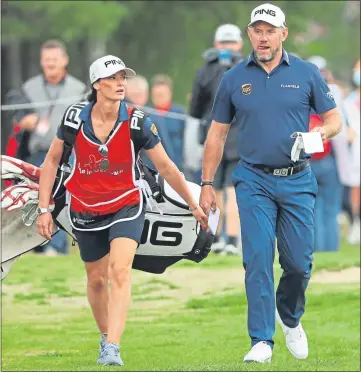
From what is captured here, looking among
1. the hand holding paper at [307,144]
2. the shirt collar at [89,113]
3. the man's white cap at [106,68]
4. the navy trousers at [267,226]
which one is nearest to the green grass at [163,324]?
the navy trousers at [267,226]

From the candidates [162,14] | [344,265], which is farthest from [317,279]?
[162,14]

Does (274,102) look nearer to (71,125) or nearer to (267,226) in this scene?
(267,226)

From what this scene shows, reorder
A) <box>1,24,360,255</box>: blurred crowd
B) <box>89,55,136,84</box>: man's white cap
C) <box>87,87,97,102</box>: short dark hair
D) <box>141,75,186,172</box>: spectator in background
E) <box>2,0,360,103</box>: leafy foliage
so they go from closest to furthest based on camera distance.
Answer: <box>89,55,136,84</box>: man's white cap → <box>87,87,97,102</box>: short dark hair → <box>1,24,360,255</box>: blurred crowd → <box>141,75,186,172</box>: spectator in background → <box>2,0,360,103</box>: leafy foliage

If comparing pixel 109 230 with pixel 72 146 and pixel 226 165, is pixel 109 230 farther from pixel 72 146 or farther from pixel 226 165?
pixel 226 165

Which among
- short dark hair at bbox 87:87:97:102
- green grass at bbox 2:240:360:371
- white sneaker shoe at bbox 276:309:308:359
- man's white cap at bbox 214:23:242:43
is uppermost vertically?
man's white cap at bbox 214:23:242:43

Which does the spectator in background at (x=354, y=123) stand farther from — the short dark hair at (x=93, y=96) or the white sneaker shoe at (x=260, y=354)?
the white sneaker shoe at (x=260, y=354)

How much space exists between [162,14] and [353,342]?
58.8ft

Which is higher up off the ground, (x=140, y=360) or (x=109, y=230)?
(x=109, y=230)

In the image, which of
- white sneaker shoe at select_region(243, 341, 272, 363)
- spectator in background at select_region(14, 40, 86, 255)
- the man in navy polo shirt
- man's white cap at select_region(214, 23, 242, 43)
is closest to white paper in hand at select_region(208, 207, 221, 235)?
the man in navy polo shirt

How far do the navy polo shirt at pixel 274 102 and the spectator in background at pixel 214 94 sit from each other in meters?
5.97

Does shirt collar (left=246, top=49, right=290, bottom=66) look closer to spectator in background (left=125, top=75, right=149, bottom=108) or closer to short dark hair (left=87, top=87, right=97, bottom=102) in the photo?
short dark hair (left=87, top=87, right=97, bottom=102)

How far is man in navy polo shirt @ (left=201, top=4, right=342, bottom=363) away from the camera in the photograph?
460 inches

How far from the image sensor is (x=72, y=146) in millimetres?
11883

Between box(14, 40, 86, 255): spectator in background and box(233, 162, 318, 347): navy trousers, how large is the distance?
22.1 ft
